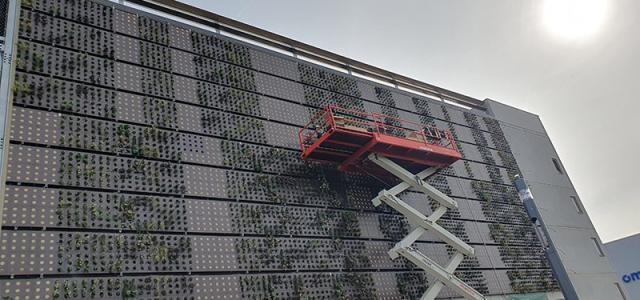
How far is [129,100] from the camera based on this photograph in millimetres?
9102

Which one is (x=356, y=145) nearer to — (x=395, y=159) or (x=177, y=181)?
(x=395, y=159)

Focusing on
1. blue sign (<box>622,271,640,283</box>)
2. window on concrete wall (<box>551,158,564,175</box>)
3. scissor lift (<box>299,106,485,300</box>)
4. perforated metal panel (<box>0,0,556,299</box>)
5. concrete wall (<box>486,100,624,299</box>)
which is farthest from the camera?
blue sign (<box>622,271,640,283</box>)

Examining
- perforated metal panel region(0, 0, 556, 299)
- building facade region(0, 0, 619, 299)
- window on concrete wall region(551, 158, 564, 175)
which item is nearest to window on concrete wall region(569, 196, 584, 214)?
window on concrete wall region(551, 158, 564, 175)

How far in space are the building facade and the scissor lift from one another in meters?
0.59

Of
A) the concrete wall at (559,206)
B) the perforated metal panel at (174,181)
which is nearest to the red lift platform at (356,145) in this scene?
the perforated metal panel at (174,181)

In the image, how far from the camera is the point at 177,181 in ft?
29.1

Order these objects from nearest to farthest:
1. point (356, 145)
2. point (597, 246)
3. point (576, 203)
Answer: point (356, 145), point (597, 246), point (576, 203)

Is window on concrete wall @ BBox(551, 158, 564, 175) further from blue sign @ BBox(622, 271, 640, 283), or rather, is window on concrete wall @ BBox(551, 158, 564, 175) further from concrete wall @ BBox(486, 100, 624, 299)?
blue sign @ BBox(622, 271, 640, 283)

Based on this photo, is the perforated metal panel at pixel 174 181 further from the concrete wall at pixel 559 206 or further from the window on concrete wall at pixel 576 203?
the window on concrete wall at pixel 576 203

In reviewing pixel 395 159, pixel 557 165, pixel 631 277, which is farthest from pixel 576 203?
pixel 631 277

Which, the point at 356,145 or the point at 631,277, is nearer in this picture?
the point at 356,145

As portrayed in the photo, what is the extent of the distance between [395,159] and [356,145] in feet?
4.88

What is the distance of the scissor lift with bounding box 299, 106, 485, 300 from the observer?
1059 centimetres

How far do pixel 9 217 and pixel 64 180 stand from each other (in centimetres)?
102
